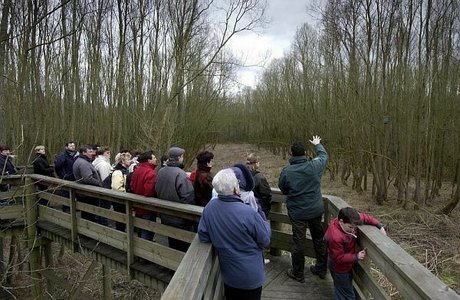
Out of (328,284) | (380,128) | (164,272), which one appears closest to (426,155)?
(380,128)

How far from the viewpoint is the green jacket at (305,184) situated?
455 centimetres

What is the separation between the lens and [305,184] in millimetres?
4562

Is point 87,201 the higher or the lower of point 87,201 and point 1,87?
the lower

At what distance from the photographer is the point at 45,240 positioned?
789 centimetres

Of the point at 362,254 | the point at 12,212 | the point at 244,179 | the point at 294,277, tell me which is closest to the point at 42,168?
the point at 12,212

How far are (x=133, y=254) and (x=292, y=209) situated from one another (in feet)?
8.00

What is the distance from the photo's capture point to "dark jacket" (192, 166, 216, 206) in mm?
4609

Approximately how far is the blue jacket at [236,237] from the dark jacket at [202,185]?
1.53m

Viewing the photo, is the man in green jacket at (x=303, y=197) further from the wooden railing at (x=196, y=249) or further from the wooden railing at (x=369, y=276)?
the wooden railing at (x=369, y=276)

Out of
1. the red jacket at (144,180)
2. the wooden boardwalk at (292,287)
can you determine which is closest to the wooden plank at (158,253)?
the red jacket at (144,180)

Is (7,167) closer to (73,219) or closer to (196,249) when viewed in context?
(73,219)

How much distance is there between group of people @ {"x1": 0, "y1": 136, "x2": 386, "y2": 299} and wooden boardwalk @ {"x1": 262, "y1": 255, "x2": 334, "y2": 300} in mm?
103

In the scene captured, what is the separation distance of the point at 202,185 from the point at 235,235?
5.79 feet

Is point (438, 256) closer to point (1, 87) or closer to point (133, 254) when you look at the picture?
point (133, 254)
